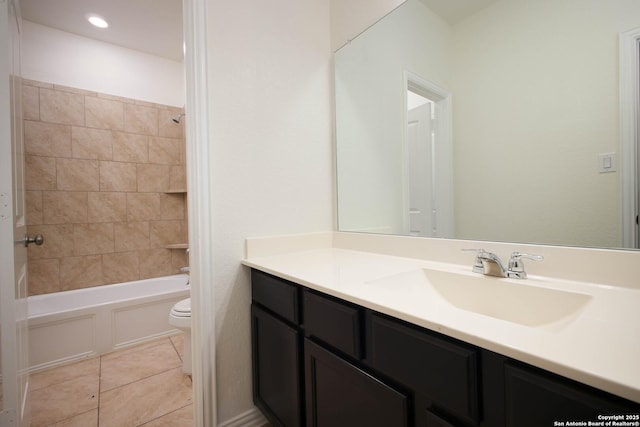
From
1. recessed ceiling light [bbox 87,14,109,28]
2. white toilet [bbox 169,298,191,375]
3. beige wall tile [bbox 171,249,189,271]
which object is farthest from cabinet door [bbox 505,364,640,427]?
recessed ceiling light [bbox 87,14,109,28]

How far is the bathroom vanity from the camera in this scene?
15.9 inches

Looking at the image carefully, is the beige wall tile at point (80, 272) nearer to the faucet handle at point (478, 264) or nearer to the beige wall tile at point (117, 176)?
the beige wall tile at point (117, 176)

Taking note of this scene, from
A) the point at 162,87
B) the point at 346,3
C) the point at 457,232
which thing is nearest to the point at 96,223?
the point at 162,87

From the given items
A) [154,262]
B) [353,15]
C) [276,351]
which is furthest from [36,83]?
[276,351]

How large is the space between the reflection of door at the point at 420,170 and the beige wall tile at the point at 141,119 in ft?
8.64

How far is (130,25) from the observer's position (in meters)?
2.28

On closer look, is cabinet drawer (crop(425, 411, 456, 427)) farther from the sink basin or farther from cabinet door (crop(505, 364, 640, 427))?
the sink basin

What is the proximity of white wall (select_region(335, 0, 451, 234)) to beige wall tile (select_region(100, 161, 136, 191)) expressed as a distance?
222 cm

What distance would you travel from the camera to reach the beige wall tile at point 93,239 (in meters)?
2.42

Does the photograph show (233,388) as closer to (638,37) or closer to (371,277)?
(371,277)

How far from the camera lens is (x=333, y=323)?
2.69ft

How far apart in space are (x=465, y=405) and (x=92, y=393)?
2.05m

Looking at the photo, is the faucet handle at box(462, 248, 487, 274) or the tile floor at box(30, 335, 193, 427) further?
the tile floor at box(30, 335, 193, 427)

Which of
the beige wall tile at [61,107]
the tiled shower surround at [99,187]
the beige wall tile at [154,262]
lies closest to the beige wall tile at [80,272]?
the tiled shower surround at [99,187]
